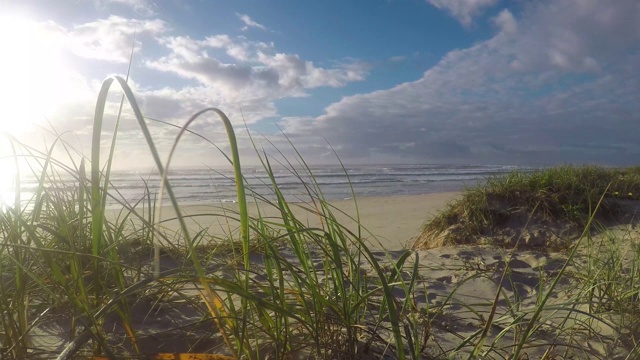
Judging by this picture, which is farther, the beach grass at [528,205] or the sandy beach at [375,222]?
the sandy beach at [375,222]

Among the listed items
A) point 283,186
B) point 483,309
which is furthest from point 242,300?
point 283,186

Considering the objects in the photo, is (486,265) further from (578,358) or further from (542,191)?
(542,191)

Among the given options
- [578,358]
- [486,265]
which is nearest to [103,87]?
[578,358]

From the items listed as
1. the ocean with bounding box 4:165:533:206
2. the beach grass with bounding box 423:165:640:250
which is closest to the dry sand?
the beach grass with bounding box 423:165:640:250

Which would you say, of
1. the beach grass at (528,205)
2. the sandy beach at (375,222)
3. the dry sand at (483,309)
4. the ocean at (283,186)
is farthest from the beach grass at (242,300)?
the sandy beach at (375,222)

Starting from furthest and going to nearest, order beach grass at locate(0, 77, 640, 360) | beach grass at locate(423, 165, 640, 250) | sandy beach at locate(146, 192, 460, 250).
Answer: sandy beach at locate(146, 192, 460, 250)
beach grass at locate(423, 165, 640, 250)
beach grass at locate(0, 77, 640, 360)

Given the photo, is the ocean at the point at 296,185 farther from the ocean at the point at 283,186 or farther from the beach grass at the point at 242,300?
the beach grass at the point at 242,300

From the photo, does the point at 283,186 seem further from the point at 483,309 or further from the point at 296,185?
the point at 483,309

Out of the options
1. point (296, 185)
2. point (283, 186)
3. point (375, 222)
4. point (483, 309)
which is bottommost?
point (375, 222)

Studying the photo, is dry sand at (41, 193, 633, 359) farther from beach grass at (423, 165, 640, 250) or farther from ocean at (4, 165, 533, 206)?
ocean at (4, 165, 533, 206)

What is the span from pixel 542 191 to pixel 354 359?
3.78m

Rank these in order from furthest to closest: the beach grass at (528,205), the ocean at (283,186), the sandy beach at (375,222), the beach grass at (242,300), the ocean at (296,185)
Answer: the ocean at (296,185)
the ocean at (283,186)
the sandy beach at (375,222)
the beach grass at (528,205)
the beach grass at (242,300)

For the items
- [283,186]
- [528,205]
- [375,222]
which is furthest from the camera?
[283,186]

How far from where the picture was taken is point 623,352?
160cm
